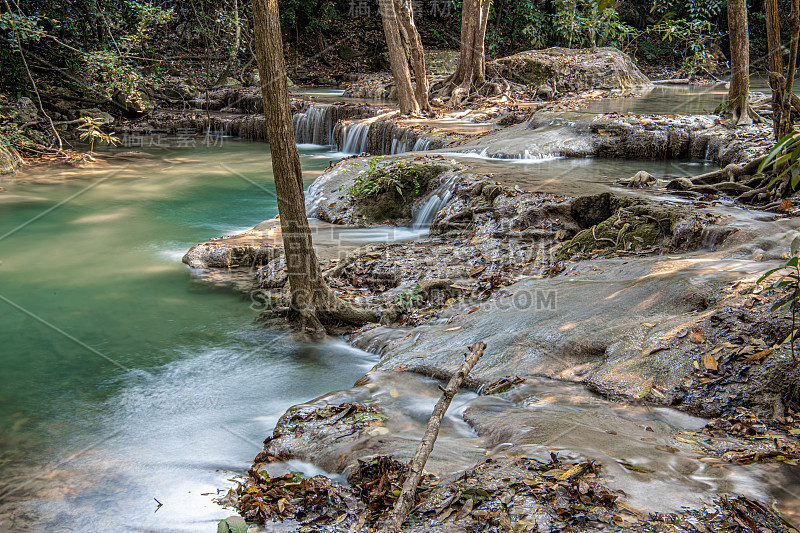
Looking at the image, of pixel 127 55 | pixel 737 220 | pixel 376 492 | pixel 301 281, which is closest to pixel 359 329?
pixel 301 281

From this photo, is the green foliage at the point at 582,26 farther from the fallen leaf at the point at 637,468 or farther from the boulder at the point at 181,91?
the fallen leaf at the point at 637,468

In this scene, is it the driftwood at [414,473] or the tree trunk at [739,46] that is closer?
the driftwood at [414,473]

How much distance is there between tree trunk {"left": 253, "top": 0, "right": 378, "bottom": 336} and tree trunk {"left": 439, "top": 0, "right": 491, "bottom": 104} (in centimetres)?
1167

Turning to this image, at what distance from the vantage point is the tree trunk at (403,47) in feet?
45.7

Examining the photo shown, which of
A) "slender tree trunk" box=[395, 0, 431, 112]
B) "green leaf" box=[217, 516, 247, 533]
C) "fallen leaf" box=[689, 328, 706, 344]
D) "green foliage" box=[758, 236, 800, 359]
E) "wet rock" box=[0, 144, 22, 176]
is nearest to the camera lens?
"green leaf" box=[217, 516, 247, 533]

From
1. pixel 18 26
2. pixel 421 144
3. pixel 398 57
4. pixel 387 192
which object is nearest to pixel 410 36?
pixel 398 57

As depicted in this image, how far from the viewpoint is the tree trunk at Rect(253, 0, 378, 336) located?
4867 mm

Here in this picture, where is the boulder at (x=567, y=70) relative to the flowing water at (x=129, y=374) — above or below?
above

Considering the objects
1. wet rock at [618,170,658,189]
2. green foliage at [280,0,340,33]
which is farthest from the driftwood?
green foliage at [280,0,340,33]

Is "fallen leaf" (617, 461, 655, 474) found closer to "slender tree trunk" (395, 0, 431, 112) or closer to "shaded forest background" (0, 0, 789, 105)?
"slender tree trunk" (395, 0, 431, 112)

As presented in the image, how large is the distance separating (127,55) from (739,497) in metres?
15.9

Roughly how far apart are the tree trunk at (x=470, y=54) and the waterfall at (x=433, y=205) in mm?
8287

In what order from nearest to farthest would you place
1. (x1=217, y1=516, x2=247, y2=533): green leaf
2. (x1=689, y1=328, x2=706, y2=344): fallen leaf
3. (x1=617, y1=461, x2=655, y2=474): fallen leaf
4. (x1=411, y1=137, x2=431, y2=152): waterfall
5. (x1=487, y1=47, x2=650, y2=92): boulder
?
(x1=217, y1=516, x2=247, y2=533): green leaf
(x1=617, y1=461, x2=655, y2=474): fallen leaf
(x1=689, y1=328, x2=706, y2=344): fallen leaf
(x1=411, y1=137, x2=431, y2=152): waterfall
(x1=487, y1=47, x2=650, y2=92): boulder
